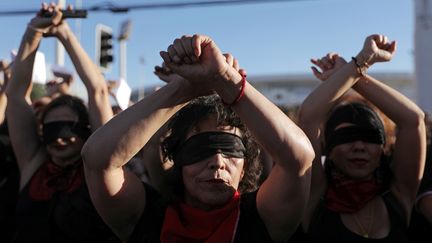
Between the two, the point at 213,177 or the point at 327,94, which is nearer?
the point at 213,177

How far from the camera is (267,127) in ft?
6.12

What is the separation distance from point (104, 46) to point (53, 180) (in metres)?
9.41

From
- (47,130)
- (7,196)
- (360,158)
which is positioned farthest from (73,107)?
(360,158)

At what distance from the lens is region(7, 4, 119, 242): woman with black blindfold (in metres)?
2.97

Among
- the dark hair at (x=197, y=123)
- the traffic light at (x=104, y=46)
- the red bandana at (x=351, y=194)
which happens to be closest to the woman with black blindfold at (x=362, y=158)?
the red bandana at (x=351, y=194)

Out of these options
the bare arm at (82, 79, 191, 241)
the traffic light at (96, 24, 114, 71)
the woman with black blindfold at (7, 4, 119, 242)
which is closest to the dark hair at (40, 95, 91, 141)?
the woman with black blindfold at (7, 4, 119, 242)

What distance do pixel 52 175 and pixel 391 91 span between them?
2.02m

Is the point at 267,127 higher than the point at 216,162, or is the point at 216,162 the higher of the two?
the point at 267,127

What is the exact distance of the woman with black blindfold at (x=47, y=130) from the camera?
297 centimetres

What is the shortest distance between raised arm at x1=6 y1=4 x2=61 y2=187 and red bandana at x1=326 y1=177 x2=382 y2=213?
1.80 metres

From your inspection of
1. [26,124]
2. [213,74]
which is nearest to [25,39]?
[26,124]

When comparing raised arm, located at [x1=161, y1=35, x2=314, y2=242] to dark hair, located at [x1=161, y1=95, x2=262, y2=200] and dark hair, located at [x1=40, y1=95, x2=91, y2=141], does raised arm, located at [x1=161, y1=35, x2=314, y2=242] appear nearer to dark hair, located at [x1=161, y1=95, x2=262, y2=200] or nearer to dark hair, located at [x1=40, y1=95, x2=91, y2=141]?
dark hair, located at [x1=161, y1=95, x2=262, y2=200]

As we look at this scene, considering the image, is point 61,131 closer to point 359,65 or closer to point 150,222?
point 150,222

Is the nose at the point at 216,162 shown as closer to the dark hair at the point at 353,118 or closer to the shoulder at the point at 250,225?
the shoulder at the point at 250,225
